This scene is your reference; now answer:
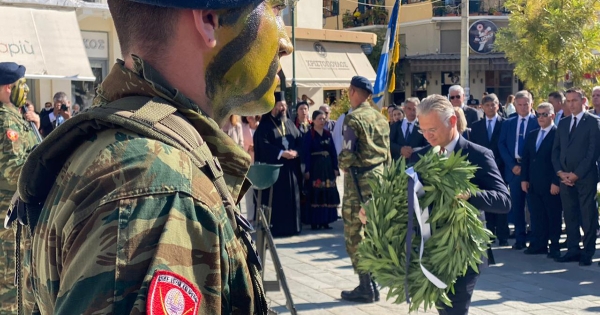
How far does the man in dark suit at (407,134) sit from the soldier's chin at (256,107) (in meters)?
9.31

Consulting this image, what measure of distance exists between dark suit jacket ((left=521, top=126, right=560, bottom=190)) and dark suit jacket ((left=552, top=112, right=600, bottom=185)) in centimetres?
43

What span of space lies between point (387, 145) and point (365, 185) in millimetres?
610

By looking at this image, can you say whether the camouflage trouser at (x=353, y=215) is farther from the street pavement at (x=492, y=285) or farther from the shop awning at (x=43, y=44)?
the shop awning at (x=43, y=44)

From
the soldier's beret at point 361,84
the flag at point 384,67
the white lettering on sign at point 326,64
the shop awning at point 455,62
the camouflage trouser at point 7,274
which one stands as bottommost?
the camouflage trouser at point 7,274

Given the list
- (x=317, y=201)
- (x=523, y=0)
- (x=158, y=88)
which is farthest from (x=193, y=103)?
(x=523, y=0)

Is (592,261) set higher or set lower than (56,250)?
lower

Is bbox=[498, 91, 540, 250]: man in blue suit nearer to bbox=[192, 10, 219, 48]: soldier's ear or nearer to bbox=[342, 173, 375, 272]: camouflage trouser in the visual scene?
bbox=[342, 173, 375, 272]: camouflage trouser

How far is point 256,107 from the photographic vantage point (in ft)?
5.97

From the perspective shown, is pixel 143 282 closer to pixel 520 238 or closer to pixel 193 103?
pixel 193 103

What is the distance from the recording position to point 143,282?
3.94 feet

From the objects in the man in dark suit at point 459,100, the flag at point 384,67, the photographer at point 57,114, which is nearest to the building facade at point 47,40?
the photographer at point 57,114

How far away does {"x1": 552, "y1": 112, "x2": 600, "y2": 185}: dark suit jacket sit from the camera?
28.7ft

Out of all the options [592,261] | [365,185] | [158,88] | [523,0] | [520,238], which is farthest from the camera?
[523,0]

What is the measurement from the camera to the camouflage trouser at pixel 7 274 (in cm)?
480
